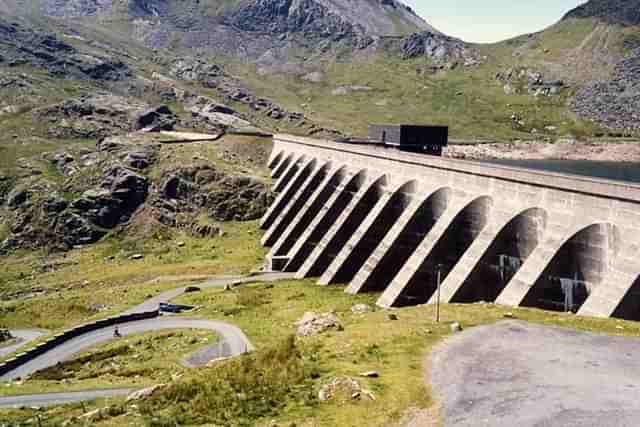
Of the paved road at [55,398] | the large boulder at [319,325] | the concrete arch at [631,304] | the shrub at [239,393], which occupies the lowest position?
the paved road at [55,398]

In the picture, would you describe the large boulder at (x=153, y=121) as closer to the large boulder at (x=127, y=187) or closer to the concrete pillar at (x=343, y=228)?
the large boulder at (x=127, y=187)

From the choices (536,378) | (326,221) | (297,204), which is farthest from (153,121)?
(536,378)

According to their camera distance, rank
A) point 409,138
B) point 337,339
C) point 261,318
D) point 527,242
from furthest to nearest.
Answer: point 409,138, point 261,318, point 527,242, point 337,339

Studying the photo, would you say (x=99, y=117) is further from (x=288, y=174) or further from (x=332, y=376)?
(x=332, y=376)

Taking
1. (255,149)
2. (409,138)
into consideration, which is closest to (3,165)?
(255,149)

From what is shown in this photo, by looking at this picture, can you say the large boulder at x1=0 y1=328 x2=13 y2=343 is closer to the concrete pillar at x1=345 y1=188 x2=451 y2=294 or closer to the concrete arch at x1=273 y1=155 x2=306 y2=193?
the concrete pillar at x1=345 y1=188 x2=451 y2=294

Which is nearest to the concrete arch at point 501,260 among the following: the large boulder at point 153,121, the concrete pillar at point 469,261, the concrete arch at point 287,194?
the concrete pillar at point 469,261

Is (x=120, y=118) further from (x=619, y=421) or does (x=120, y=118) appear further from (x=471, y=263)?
(x=619, y=421)
